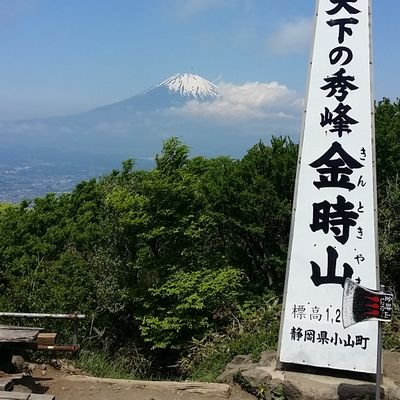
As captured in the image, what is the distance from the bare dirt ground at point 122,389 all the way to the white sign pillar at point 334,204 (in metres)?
0.84

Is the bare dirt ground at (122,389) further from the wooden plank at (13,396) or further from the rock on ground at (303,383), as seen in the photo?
the wooden plank at (13,396)

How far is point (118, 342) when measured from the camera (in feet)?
33.3

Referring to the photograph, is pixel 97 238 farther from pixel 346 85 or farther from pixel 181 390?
pixel 346 85

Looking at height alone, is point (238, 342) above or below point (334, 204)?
below

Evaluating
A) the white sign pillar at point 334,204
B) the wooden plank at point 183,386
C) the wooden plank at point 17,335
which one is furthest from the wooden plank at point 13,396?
the white sign pillar at point 334,204

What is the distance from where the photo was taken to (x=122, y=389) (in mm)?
6133

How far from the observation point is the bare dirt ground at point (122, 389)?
5938 mm

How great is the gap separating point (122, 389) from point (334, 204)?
3216mm

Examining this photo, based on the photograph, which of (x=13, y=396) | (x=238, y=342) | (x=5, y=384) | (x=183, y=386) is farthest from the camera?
(x=238, y=342)

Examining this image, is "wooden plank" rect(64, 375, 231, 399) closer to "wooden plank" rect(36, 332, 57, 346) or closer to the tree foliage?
"wooden plank" rect(36, 332, 57, 346)

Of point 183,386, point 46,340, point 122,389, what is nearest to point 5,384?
point 46,340

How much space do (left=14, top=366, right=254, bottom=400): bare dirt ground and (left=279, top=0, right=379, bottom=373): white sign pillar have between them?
84 centimetres

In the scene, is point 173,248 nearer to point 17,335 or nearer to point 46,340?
point 46,340

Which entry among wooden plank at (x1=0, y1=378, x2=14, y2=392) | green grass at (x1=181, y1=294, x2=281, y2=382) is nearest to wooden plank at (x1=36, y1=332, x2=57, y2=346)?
wooden plank at (x1=0, y1=378, x2=14, y2=392)
